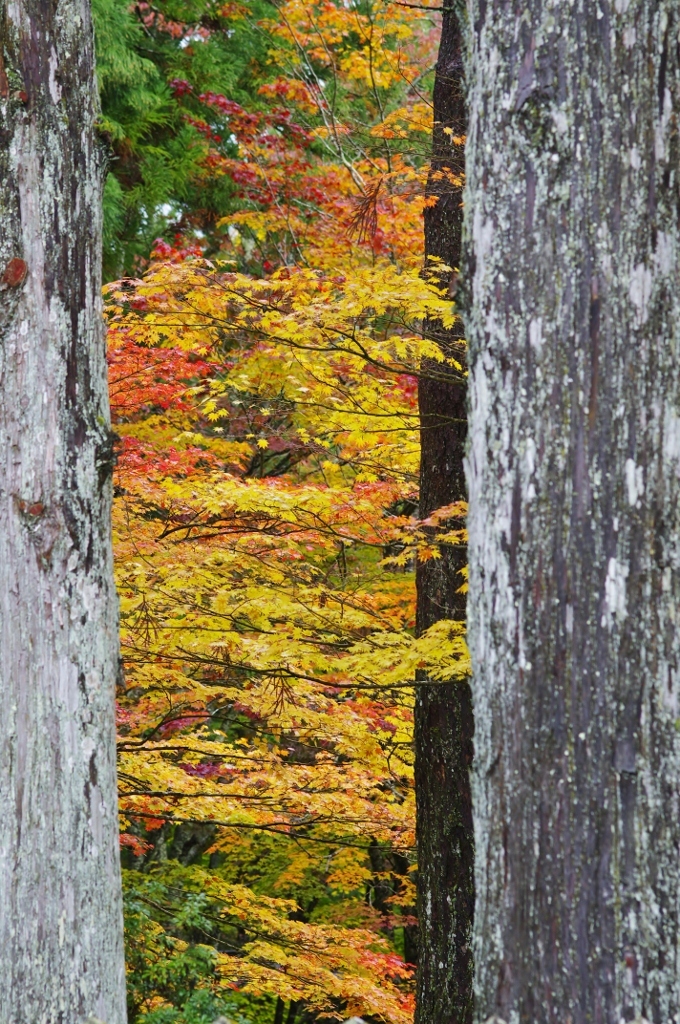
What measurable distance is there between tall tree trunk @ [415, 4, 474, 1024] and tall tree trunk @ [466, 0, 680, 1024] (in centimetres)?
297

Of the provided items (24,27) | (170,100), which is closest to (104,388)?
(24,27)

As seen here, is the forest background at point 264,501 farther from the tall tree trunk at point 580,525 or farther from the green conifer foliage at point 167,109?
the tall tree trunk at point 580,525

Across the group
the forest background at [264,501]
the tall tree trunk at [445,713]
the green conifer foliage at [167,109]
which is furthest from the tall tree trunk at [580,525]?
the green conifer foliage at [167,109]

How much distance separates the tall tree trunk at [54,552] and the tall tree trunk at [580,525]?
1744mm

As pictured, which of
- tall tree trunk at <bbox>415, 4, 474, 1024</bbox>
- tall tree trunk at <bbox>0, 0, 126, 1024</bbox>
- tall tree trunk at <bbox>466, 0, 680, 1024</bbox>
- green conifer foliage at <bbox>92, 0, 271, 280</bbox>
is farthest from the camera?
green conifer foliage at <bbox>92, 0, 271, 280</bbox>

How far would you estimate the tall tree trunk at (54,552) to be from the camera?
11.2 ft

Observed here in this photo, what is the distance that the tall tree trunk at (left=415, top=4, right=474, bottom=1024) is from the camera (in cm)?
553

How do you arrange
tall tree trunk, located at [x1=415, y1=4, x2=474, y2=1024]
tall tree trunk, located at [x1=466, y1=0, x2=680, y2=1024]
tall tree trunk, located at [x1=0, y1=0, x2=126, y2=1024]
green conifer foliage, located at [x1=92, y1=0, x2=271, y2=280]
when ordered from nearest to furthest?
tall tree trunk, located at [x1=466, y1=0, x2=680, y2=1024], tall tree trunk, located at [x1=0, y1=0, x2=126, y2=1024], tall tree trunk, located at [x1=415, y1=4, x2=474, y2=1024], green conifer foliage, located at [x1=92, y1=0, x2=271, y2=280]

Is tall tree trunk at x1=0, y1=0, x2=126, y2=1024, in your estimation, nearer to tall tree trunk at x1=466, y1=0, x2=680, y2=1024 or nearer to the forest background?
the forest background

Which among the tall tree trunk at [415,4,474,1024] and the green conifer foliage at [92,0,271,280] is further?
the green conifer foliage at [92,0,271,280]

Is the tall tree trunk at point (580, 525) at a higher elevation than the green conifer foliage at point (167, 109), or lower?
lower

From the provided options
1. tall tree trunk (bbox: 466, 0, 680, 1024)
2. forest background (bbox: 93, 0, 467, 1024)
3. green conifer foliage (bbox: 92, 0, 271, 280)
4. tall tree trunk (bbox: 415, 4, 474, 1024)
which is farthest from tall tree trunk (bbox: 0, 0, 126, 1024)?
green conifer foliage (bbox: 92, 0, 271, 280)

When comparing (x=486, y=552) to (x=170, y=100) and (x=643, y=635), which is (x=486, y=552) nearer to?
(x=643, y=635)

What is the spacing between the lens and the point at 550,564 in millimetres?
2191
